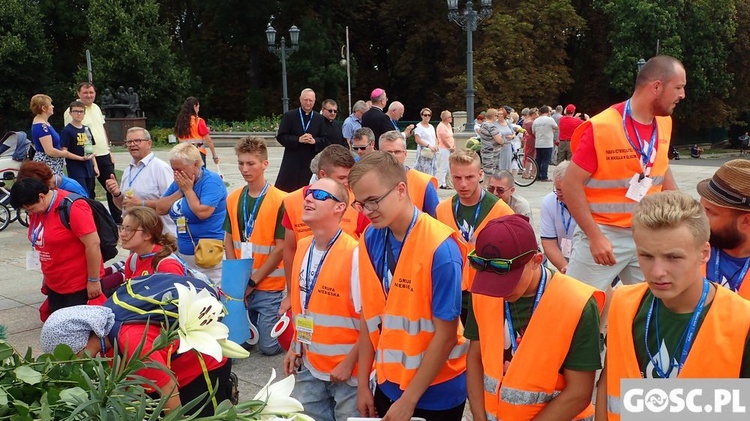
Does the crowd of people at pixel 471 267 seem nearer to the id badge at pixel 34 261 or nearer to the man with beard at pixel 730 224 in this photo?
the man with beard at pixel 730 224

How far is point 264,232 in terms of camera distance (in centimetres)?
588

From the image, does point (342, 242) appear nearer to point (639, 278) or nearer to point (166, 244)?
point (166, 244)

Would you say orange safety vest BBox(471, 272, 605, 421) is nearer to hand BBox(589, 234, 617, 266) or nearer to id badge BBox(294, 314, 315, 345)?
id badge BBox(294, 314, 315, 345)

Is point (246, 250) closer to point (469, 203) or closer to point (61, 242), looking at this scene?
point (61, 242)

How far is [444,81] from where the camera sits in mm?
40000

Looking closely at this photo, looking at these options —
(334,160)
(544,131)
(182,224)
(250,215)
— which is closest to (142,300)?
(334,160)

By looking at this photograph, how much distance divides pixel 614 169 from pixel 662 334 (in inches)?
84.2

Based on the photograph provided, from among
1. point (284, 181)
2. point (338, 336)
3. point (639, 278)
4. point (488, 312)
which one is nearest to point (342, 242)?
point (338, 336)

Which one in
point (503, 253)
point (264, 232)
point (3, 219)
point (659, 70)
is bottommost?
point (3, 219)

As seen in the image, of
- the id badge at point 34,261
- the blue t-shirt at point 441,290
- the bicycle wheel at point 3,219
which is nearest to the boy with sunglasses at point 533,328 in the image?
the blue t-shirt at point 441,290

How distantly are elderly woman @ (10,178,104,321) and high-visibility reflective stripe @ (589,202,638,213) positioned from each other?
12.4 ft

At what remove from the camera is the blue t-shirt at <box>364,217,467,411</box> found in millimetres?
3156

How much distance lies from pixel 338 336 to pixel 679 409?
1.86m

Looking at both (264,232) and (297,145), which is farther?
(297,145)
